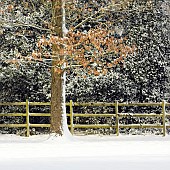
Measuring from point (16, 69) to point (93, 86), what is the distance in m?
3.24

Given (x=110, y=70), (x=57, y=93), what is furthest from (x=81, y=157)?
A: (x=110, y=70)

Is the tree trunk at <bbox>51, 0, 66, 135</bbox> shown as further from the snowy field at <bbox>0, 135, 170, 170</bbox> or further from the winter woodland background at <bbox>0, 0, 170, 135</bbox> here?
the winter woodland background at <bbox>0, 0, 170, 135</bbox>

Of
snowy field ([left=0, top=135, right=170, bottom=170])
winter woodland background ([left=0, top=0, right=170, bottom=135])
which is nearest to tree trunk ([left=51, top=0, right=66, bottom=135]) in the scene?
snowy field ([left=0, top=135, right=170, bottom=170])

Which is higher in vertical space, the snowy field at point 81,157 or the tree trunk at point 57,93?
the tree trunk at point 57,93

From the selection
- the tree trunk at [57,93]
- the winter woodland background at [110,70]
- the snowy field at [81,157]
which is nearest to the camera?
the snowy field at [81,157]

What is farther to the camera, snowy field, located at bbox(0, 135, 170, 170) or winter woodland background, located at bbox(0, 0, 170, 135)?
winter woodland background, located at bbox(0, 0, 170, 135)

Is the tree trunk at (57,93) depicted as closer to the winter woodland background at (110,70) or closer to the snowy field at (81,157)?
the snowy field at (81,157)

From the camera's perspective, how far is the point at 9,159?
11227 millimetres

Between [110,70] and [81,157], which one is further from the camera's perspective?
[110,70]

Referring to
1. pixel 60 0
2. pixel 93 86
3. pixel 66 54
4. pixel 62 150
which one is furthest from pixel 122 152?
pixel 93 86

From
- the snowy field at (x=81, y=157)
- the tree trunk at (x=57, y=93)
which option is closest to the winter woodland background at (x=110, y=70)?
the tree trunk at (x=57, y=93)

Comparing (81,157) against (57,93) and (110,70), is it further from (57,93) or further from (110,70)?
(110,70)

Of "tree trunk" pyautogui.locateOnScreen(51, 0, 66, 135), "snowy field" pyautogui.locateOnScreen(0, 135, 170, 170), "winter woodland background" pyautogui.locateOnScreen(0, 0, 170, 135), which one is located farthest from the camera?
"winter woodland background" pyautogui.locateOnScreen(0, 0, 170, 135)

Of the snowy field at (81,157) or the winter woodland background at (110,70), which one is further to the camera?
the winter woodland background at (110,70)
